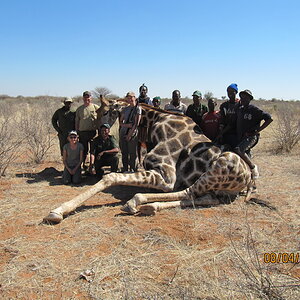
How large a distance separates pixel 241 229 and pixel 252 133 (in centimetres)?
210

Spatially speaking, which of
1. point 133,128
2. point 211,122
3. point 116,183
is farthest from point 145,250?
point 211,122

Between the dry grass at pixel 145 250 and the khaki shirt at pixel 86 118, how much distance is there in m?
1.91

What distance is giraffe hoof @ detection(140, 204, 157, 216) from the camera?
4645mm

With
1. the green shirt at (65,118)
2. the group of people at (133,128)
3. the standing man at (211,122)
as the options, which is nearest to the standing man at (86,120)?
the group of people at (133,128)

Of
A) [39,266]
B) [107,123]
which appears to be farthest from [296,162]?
[39,266]

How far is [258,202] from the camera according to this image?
5238 mm

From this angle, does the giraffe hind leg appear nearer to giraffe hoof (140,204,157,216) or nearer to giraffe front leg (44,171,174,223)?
giraffe hoof (140,204,157,216)

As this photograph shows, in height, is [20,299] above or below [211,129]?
below

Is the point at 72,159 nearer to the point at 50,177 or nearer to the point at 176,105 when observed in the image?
the point at 50,177

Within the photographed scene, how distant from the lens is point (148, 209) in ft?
15.3

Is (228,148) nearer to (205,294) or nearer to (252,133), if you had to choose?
(252,133)

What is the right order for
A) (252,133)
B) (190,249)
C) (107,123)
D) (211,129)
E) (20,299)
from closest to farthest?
1. (20,299)
2. (190,249)
3. (252,133)
4. (211,129)
5. (107,123)

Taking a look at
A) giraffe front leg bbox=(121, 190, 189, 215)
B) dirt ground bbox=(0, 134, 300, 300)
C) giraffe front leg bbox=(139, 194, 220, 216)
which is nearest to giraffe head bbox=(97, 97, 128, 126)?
dirt ground bbox=(0, 134, 300, 300)
